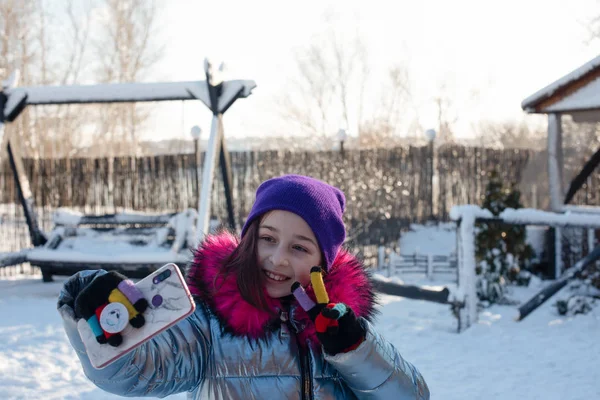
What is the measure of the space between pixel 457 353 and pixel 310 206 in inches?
125

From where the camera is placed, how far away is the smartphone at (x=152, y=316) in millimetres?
1235

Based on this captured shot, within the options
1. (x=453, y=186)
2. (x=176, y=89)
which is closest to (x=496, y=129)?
(x=453, y=186)

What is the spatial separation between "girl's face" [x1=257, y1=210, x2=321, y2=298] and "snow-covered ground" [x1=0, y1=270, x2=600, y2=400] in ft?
7.30

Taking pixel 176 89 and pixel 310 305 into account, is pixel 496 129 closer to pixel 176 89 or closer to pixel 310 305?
pixel 176 89

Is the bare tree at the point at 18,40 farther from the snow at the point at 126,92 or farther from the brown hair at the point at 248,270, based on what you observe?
the brown hair at the point at 248,270

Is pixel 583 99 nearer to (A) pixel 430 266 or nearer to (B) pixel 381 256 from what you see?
(A) pixel 430 266

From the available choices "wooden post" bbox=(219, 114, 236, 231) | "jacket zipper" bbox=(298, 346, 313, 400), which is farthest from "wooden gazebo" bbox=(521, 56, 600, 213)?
"jacket zipper" bbox=(298, 346, 313, 400)

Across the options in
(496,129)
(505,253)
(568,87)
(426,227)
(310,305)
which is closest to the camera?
(310,305)

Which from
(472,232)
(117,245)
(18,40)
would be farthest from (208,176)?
(18,40)

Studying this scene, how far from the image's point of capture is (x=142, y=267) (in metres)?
6.16

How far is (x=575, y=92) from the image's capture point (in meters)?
6.99

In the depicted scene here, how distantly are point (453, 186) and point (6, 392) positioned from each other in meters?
9.28

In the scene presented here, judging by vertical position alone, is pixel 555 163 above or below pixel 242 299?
above

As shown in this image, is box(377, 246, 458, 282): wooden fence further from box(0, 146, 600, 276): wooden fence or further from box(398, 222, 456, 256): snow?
box(398, 222, 456, 256): snow
